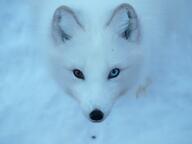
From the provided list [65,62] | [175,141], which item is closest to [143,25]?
[65,62]

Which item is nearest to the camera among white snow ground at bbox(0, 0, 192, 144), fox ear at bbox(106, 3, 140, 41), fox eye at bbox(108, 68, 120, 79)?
fox ear at bbox(106, 3, 140, 41)

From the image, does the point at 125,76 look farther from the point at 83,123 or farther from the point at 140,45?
the point at 83,123

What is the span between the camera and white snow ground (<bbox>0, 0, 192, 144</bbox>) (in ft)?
9.64

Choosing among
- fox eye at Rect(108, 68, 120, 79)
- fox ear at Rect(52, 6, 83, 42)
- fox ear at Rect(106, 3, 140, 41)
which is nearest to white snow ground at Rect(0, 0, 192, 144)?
fox ear at Rect(106, 3, 140, 41)

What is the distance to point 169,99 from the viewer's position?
122 inches

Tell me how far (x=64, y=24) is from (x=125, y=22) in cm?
38

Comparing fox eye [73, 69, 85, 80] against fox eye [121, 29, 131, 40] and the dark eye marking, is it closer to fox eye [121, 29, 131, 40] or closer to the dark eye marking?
the dark eye marking

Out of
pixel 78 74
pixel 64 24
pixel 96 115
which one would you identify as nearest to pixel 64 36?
pixel 64 24

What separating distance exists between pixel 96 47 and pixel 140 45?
1.21ft

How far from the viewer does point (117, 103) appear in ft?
A: 10.2

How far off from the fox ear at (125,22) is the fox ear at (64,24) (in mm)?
210

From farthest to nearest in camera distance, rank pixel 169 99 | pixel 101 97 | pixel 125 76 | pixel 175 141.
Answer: pixel 169 99 < pixel 175 141 < pixel 125 76 < pixel 101 97

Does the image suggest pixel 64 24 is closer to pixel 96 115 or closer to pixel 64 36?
pixel 64 36

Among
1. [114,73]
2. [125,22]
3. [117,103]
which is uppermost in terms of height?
[117,103]
